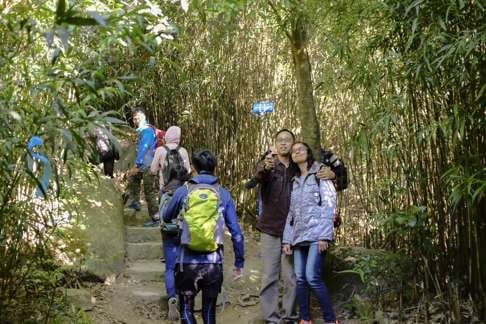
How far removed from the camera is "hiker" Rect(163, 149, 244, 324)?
136 inches

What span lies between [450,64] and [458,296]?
4.62ft

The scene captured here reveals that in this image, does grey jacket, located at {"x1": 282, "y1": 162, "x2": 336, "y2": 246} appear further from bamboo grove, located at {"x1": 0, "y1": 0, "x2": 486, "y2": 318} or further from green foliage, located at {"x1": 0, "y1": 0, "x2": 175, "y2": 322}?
green foliage, located at {"x1": 0, "y1": 0, "x2": 175, "y2": 322}

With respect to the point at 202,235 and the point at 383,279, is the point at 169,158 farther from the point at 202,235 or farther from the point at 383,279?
the point at 383,279

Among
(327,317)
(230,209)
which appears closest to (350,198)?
(327,317)

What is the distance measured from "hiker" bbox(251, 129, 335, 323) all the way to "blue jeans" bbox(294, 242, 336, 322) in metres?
0.21

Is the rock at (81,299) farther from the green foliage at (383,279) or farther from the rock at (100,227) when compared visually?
the green foliage at (383,279)

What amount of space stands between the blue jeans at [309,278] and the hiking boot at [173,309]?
1061 mm

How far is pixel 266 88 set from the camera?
21.2 ft

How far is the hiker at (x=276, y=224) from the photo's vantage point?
425 centimetres

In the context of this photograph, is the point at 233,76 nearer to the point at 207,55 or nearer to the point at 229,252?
the point at 207,55

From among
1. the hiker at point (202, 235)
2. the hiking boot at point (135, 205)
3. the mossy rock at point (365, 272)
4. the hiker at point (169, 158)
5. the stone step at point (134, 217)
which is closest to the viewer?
the hiker at point (202, 235)

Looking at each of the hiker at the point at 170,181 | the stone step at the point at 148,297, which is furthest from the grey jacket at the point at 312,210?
the stone step at the point at 148,297

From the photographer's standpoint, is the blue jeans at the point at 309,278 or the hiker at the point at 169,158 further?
the hiker at the point at 169,158

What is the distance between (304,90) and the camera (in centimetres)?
488
